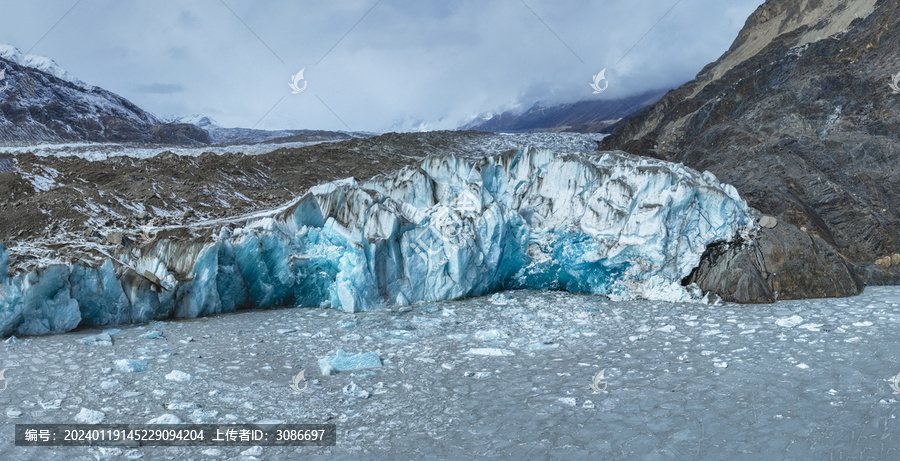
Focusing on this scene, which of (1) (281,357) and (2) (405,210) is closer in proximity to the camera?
(1) (281,357)

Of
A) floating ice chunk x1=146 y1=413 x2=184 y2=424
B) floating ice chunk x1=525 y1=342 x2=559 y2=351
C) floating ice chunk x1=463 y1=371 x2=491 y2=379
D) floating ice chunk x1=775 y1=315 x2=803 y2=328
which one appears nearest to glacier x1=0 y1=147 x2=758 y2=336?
floating ice chunk x1=775 y1=315 x2=803 y2=328

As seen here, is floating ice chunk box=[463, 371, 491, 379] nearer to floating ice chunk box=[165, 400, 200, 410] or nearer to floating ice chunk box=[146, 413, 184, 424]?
floating ice chunk box=[165, 400, 200, 410]

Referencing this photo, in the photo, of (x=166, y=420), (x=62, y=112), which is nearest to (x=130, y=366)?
(x=166, y=420)

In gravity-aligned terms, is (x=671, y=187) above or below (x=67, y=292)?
above

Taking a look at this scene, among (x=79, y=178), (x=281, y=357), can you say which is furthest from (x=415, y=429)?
(x=79, y=178)

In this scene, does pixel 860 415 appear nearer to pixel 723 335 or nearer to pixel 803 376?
pixel 803 376

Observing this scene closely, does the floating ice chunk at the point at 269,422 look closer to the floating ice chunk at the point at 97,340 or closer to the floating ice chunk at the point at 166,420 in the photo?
the floating ice chunk at the point at 166,420
